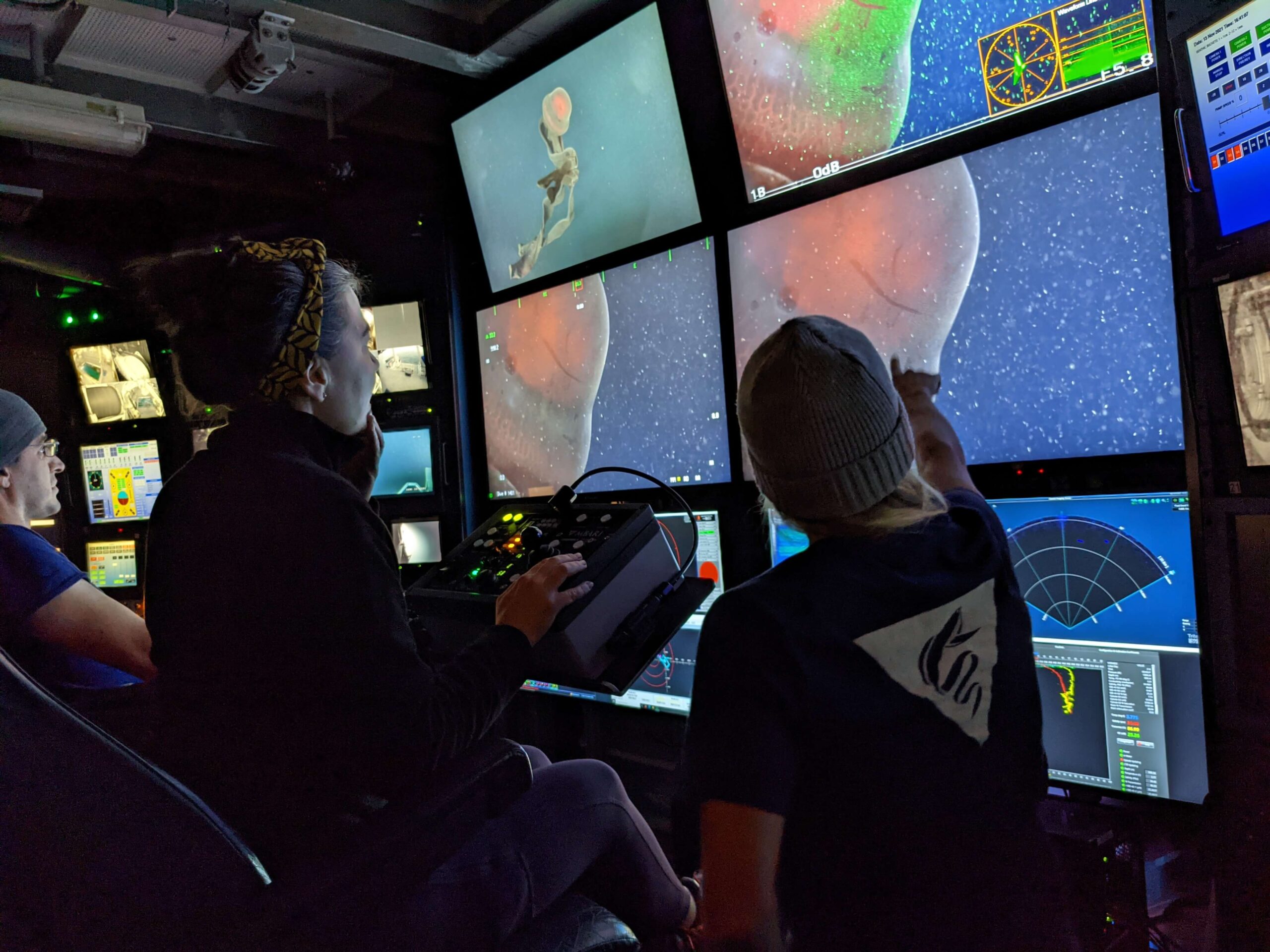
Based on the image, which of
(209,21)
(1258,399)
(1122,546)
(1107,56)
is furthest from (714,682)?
(209,21)

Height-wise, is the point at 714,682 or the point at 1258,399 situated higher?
the point at 1258,399

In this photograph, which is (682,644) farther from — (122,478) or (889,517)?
(122,478)

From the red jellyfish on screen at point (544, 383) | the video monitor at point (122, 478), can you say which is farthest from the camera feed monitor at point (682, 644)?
the video monitor at point (122, 478)

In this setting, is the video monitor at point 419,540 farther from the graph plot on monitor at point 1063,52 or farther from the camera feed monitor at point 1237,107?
the camera feed monitor at point 1237,107

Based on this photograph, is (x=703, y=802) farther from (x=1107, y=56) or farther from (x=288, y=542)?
(x=1107, y=56)

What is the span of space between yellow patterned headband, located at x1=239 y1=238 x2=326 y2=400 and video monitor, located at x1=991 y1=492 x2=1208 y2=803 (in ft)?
3.96

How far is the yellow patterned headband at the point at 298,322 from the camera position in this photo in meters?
1.09

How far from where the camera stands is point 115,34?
2594 mm

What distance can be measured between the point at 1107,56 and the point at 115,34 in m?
2.73

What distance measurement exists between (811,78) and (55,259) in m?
3.26

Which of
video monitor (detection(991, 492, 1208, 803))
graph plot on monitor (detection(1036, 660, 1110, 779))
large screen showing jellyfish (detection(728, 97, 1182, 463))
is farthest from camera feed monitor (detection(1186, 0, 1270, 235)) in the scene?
graph plot on monitor (detection(1036, 660, 1110, 779))

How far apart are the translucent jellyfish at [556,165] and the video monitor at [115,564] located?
248 cm

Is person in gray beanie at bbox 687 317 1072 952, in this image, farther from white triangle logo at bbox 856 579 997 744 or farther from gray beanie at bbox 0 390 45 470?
gray beanie at bbox 0 390 45 470

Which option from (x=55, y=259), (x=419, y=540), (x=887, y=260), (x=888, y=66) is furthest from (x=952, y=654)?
(x=55, y=259)
